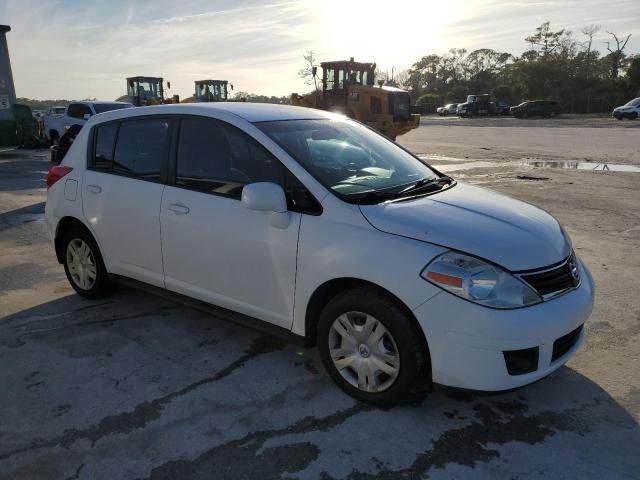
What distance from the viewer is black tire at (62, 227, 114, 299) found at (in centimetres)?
448

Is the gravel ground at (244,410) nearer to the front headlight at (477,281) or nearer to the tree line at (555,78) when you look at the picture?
the front headlight at (477,281)

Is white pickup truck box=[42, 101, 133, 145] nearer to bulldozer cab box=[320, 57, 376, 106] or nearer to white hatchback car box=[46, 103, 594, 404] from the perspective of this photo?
bulldozer cab box=[320, 57, 376, 106]

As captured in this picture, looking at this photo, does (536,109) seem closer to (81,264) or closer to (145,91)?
(145,91)

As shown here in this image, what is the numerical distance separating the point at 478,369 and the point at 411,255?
66 cm

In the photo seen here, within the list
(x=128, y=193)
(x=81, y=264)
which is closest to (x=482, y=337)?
(x=128, y=193)

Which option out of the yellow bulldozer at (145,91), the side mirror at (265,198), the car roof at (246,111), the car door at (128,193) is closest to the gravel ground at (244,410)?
the car door at (128,193)

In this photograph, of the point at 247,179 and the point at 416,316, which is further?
the point at 247,179

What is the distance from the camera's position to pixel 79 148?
15.1 feet

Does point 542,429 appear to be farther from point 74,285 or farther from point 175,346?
point 74,285

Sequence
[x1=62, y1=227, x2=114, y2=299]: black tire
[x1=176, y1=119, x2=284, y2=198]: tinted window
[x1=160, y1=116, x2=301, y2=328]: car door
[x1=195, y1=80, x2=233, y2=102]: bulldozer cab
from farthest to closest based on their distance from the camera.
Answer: [x1=195, y1=80, x2=233, y2=102]: bulldozer cab → [x1=62, y1=227, x2=114, y2=299]: black tire → [x1=176, y1=119, x2=284, y2=198]: tinted window → [x1=160, y1=116, x2=301, y2=328]: car door

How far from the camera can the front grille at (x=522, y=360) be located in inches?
105

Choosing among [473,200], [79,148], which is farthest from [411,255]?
[79,148]

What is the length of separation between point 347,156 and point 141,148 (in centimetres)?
166

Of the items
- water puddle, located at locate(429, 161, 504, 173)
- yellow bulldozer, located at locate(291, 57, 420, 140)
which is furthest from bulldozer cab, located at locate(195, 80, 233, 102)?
water puddle, located at locate(429, 161, 504, 173)
